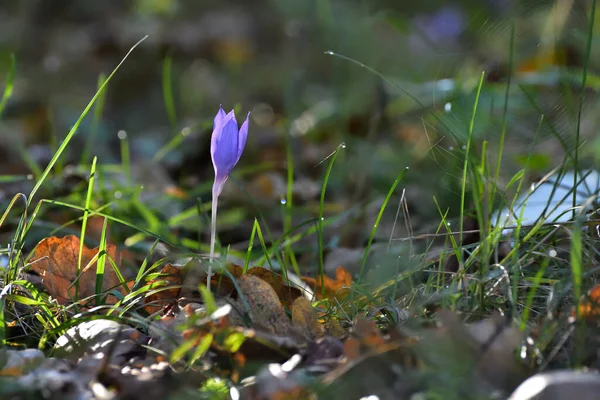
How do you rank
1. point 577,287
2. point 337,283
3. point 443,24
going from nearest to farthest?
point 577,287
point 337,283
point 443,24

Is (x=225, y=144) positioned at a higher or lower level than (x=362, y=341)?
higher

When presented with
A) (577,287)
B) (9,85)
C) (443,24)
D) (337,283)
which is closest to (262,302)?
(337,283)

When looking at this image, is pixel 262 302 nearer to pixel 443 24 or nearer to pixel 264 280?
pixel 264 280

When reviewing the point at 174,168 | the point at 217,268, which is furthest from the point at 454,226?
the point at 174,168

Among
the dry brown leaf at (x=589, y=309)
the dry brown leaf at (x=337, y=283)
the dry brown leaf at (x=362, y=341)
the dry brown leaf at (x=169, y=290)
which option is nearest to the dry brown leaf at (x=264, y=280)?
the dry brown leaf at (x=169, y=290)

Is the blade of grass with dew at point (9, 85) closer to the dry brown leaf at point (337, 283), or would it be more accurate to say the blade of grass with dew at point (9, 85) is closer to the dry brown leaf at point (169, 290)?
the dry brown leaf at point (169, 290)

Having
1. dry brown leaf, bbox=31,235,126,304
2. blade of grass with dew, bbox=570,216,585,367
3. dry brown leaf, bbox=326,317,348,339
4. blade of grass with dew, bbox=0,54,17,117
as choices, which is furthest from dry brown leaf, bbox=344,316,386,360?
blade of grass with dew, bbox=0,54,17,117
